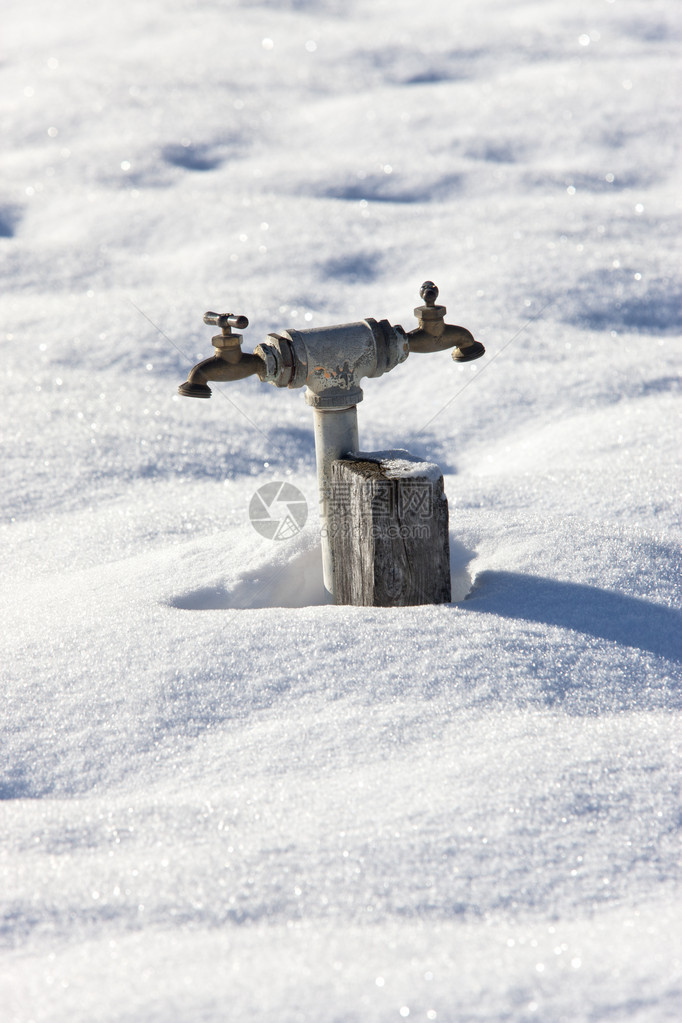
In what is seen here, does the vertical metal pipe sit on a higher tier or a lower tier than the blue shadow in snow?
higher

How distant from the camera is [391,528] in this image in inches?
74.2

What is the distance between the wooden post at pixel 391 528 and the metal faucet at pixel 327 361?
0.07m

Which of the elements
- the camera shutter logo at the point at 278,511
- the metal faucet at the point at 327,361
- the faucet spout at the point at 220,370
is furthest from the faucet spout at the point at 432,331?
the camera shutter logo at the point at 278,511

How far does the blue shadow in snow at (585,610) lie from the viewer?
183 cm

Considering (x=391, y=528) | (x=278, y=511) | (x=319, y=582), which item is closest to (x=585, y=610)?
(x=391, y=528)

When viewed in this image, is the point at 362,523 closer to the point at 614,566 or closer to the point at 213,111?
the point at 614,566

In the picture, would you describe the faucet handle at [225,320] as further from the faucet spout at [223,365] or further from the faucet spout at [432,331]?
the faucet spout at [432,331]

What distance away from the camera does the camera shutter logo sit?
2.30 m

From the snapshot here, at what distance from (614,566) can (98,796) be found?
1.21m

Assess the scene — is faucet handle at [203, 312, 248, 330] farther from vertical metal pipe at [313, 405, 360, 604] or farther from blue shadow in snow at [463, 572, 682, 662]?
blue shadow in snow at [463, 572, 682, 662]

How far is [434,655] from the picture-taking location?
1.73m

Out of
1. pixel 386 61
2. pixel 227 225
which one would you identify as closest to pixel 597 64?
pixel 386 61

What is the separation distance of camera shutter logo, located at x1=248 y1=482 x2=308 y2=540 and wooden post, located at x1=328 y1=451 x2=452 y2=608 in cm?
31

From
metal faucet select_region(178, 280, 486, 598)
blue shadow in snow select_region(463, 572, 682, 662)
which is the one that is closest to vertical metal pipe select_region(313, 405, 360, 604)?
metal faucet select_region(178, 280, 486, 598)
